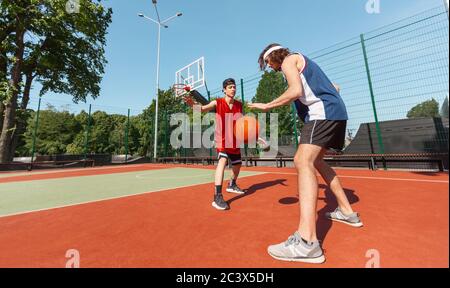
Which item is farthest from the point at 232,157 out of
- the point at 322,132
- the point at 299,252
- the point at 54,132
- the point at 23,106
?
the point at 54,132

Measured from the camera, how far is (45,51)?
17.9m

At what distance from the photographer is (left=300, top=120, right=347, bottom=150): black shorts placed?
2016 mm

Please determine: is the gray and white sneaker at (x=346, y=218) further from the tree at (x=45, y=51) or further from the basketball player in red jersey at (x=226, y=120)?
the tree at (x=45, y=51)

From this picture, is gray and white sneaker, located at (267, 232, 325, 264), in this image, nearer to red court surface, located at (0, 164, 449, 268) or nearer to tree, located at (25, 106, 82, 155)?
red court surface, located at (0, 164, 449, 268)

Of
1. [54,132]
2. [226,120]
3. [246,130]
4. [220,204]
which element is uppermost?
[54,132]

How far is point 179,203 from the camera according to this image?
3746 mm

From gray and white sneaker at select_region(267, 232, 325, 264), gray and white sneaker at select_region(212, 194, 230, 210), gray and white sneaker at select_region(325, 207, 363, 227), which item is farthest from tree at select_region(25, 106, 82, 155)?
gray and white sneaker at select_region(267, 232, 325, 264)

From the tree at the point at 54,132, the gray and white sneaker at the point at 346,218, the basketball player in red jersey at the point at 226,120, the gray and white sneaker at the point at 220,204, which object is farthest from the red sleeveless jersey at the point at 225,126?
the tree at the point at 54,132

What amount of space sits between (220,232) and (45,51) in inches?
854

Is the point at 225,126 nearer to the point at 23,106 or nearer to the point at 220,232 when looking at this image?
the point at 220,232

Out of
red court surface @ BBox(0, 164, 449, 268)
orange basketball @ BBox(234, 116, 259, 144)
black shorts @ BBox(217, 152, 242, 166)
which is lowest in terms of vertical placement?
red court surface @ BBox(0, 164, 449, 268)

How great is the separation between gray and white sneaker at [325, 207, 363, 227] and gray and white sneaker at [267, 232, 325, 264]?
0.82 metres
